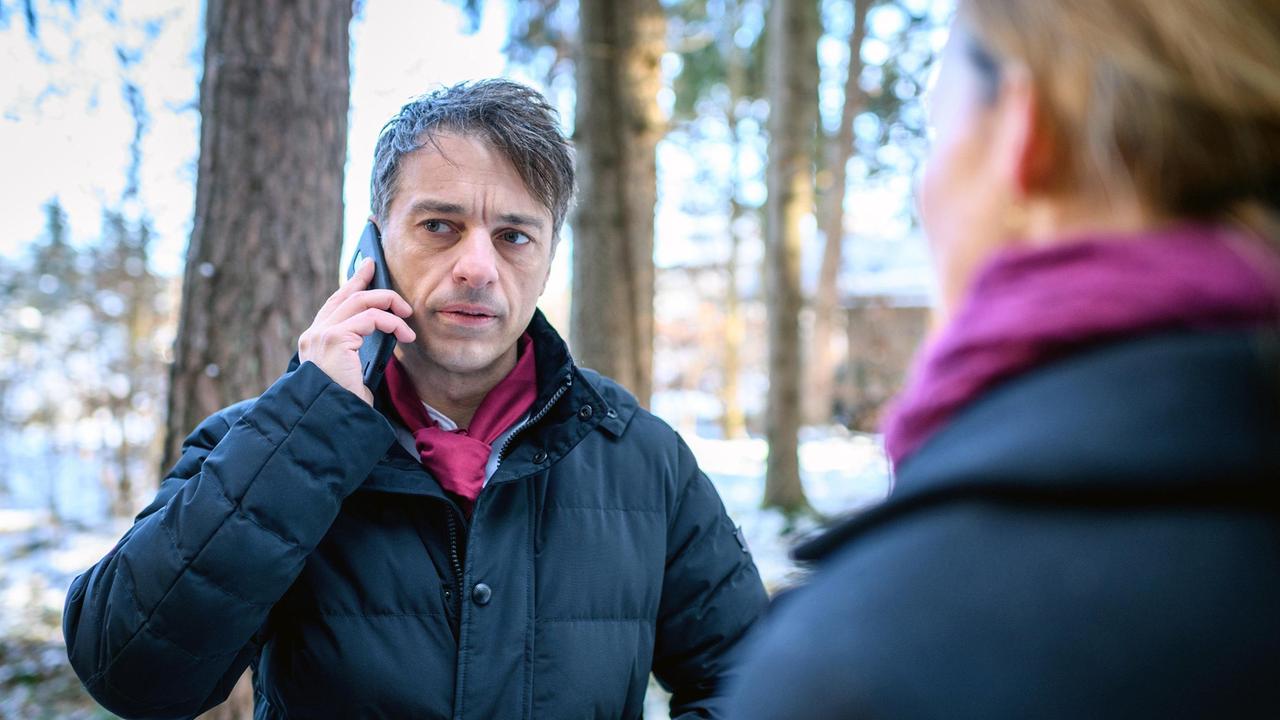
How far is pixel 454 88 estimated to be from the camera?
2256mm

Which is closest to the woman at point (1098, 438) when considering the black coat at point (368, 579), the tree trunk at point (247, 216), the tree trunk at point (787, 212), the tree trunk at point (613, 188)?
the black coat at point (368, 579)

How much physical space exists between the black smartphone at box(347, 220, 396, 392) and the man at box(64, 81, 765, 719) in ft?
0.11

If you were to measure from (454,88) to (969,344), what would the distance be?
1.80m

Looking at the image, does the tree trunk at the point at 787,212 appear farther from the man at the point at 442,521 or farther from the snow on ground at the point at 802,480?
the man at the point at 442,521

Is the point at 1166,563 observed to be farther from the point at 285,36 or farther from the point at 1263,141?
the point at 285,36

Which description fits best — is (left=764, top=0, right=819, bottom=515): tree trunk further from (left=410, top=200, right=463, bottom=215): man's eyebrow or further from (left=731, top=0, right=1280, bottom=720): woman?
(left=731, top=0, right=1280, bottom=720): woman

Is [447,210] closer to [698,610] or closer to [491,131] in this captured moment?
[491,131]

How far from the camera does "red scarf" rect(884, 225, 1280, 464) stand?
72 centimetres

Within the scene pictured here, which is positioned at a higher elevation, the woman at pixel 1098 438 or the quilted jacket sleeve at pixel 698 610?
the woman at pixel 1098 438

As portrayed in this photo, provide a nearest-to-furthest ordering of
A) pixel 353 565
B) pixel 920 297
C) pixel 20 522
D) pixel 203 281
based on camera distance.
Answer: pixel 353 565 → pixel 203 281 → pixel 20 522 → pixel 920 297

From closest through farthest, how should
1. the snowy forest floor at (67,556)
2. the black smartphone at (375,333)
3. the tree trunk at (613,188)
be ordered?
1. the black smartphone at (375,333)
2. the snowy forest floor at (67,556)
3. the tree trunk at (613,188)

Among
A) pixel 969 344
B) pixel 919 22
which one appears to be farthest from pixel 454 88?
pixel 919 22

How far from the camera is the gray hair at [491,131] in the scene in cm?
218

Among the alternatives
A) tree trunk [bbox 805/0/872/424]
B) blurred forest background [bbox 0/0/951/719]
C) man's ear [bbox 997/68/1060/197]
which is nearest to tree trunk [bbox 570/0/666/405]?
blurred forest background [bbox 0/0/951/719]
